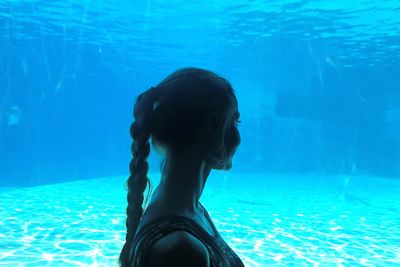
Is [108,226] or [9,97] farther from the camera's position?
[9,97]

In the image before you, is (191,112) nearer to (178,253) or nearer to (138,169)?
(138,169)

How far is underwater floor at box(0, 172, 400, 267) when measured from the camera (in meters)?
8.26

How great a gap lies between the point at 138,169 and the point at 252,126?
127ft

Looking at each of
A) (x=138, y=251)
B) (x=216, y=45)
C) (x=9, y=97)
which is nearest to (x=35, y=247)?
(x=138, y=251)

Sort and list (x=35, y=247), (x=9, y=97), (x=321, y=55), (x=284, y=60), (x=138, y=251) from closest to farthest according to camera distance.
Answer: (x=138, y=251) < (x=35, y=247) < (x=321, y=55) < (x=284, y=60) < (x=9, y=97)

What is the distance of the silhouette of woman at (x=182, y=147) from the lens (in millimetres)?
1136

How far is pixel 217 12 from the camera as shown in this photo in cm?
2381

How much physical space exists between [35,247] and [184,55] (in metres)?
30.1

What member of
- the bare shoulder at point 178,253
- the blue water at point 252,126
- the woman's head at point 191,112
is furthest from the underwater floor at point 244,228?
the bare shoulder at point 178,253

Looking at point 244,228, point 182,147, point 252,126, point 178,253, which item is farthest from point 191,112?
point 252,126

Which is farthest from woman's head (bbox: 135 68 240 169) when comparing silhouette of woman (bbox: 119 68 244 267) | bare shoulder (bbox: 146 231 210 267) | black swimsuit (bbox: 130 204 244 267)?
bare shoulder (bbox: 146 231 210 267)

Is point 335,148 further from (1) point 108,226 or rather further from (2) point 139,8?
(1) point 108,226

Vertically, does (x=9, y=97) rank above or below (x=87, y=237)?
below

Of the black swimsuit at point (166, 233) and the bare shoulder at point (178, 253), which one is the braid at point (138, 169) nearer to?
the black swimsuit at point (166, 233)
